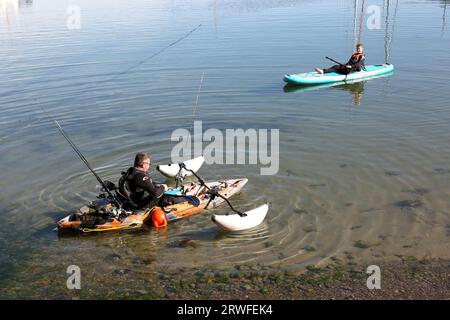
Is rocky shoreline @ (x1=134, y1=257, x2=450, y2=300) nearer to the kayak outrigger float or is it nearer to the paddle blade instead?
the paddle blade

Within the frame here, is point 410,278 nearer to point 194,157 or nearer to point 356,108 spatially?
point 194,157

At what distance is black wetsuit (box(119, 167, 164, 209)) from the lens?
9945mm

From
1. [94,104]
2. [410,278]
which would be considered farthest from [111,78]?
[410,278]

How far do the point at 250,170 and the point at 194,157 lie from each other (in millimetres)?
1945

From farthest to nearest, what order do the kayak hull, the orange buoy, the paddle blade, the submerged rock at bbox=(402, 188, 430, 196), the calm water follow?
the submerged rock at bbox=(402, 188, 430, 196) → the orange buoy → the kayak hull → the paddle blade → the calm water

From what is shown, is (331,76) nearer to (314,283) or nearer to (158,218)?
(158,218)

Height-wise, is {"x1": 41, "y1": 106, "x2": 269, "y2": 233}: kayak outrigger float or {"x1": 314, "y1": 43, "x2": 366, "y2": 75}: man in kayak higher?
{"x1": 314, "y1": 43, "x2": 366, "y2": 75}: man in kayak

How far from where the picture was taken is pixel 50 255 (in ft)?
31.4

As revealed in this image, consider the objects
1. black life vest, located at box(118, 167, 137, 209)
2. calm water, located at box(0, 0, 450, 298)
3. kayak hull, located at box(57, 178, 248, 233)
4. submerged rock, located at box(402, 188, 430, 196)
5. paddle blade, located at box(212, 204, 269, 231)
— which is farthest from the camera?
submerged rock, located at box(402, 188, 430, 196)

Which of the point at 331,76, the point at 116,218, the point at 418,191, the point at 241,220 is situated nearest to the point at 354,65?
the point at 331,76

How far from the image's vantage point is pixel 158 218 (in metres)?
10.3

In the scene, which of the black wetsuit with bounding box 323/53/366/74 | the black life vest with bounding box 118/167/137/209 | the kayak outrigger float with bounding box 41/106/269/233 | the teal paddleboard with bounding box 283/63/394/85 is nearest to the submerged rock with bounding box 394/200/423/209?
the kayak outrigger float with bounding box 41/106/269/233

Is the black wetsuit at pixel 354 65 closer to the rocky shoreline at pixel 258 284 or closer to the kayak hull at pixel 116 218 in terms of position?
the kayak hull at pixel 116 218

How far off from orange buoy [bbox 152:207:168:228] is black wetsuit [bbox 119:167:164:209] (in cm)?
23
